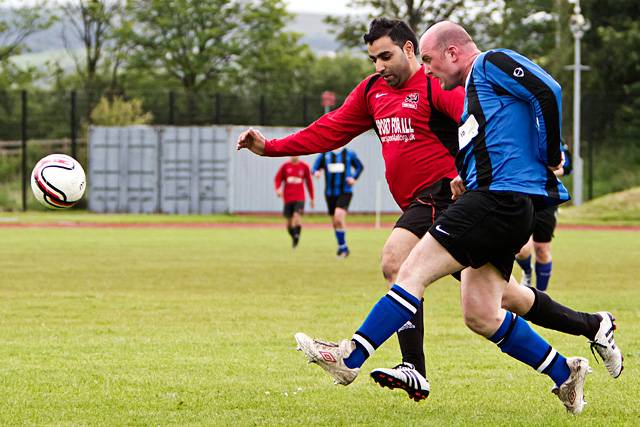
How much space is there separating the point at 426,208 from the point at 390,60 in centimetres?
89

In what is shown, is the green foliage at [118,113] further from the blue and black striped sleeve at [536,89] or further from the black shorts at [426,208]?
the blue and black striped sleeve at [536,89]

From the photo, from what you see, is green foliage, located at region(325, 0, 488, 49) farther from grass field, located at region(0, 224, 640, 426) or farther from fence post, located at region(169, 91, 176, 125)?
grass field, located at region(0, 224, 640, 426)

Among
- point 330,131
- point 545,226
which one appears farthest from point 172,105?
point 330,131

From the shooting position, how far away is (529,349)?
6.10 m

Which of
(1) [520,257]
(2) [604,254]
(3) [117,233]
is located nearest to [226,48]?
(3) [117,233]

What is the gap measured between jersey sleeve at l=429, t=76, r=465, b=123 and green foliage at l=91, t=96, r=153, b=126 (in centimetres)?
3793

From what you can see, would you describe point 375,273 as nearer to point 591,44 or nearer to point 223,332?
point 223,332

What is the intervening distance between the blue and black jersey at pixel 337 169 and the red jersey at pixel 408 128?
14.2 metres

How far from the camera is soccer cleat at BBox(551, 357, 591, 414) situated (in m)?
6.04

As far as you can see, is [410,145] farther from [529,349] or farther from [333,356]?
[333,356]

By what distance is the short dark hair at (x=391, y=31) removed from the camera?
6605mm

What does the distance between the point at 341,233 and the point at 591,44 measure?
114ft

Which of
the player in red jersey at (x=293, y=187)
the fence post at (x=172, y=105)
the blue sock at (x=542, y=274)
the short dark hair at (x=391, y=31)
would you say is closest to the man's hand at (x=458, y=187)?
the short dark hair at (x=391, y=31)

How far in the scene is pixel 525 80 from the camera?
5602 mm
